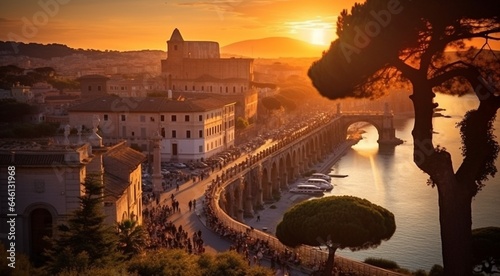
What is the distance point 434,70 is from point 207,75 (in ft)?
152

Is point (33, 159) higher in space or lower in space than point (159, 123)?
lower

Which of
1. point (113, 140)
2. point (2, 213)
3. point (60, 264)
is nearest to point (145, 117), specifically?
point (113, 140)

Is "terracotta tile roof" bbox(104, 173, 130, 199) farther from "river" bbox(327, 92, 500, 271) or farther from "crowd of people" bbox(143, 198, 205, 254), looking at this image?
"river" bbox(327, 92, 500, 271)

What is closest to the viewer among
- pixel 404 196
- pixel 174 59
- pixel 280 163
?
pixel 404 196

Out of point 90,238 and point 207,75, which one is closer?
point 90,238

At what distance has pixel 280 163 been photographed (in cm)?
3491

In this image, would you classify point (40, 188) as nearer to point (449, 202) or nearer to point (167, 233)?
point (167, 233)

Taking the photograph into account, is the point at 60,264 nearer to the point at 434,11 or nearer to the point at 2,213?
the point at 2,213

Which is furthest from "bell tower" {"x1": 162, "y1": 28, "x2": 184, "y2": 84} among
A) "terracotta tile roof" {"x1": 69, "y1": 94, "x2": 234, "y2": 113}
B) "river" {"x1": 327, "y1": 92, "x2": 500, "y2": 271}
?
"terracotta tile roof" {"x1": 69, "y1": 94, "x2": 234, "y2": 113}

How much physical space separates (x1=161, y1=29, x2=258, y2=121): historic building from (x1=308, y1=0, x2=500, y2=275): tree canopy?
123 ft

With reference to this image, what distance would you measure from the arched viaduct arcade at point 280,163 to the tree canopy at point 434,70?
1308 cm

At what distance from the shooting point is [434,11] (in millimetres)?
7598

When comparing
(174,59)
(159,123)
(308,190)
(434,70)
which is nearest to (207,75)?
(174,59)

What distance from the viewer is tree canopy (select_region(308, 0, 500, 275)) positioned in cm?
780
